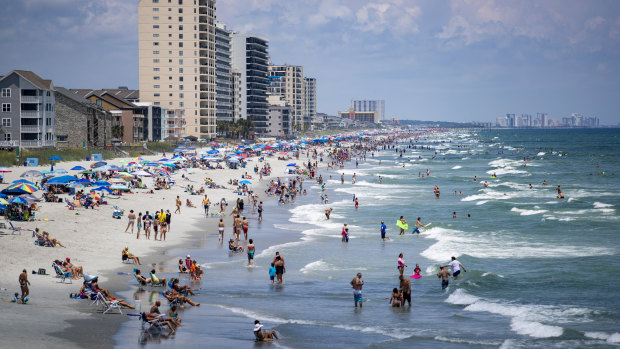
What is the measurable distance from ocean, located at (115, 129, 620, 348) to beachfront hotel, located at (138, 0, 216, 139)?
8713cm

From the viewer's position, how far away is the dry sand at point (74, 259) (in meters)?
19.0

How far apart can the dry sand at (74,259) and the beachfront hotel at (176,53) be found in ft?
283

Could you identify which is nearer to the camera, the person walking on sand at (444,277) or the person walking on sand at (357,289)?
the person walking on sand at (357,289)

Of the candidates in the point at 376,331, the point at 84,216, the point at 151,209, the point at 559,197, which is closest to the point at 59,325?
the point at 376,331

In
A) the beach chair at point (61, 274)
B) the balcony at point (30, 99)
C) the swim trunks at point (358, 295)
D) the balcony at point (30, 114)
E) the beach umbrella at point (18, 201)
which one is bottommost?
the swim trunks at point (358, 295)

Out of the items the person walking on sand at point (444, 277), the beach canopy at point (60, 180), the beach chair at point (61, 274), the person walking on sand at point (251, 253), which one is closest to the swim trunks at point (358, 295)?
the person walking on sand at point (444, 277)

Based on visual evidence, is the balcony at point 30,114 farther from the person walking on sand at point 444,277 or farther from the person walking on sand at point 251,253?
the person walking on sand at point 444,277

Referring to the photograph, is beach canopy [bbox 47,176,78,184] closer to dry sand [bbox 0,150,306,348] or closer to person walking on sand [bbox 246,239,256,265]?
dry sand [bbox 0,150,306,348]

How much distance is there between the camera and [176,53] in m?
139

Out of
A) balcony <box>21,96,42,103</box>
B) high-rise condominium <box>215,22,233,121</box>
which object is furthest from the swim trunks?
Answer: high-rise condominium <box>215,22,233,121</box>

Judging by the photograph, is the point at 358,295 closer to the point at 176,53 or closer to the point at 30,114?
the point at 30,114

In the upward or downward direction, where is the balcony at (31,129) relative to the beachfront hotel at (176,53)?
downward

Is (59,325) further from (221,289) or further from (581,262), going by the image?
(581,262)

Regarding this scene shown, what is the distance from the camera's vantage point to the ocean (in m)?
20.6
